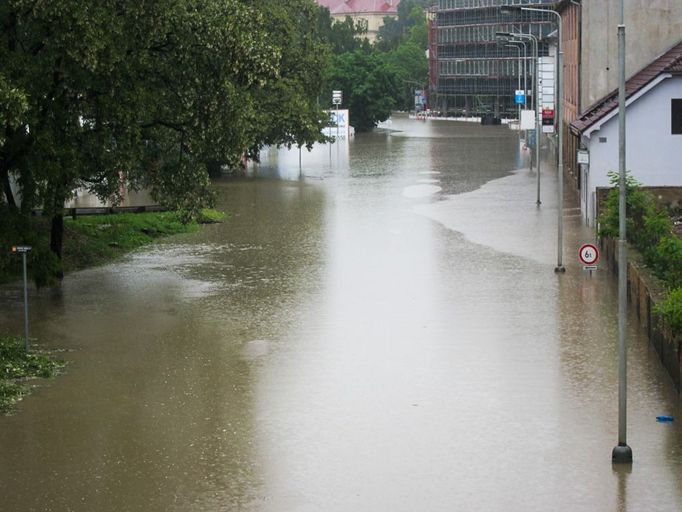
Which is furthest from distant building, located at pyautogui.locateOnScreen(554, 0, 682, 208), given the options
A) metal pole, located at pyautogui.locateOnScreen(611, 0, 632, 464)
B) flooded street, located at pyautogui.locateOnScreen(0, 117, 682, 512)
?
metal pole, located at pyautogui.locateOnScreen(611, 0, 632, 464)

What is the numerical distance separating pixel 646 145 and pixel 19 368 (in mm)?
24878

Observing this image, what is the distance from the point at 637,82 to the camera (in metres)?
46.4

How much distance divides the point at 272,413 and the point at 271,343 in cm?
528

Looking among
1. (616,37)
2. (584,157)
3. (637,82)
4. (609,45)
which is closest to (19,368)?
(584,157)

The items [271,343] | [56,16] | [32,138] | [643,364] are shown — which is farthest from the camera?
[32,138]

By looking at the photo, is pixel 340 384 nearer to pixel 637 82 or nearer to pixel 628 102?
pixel 628 102

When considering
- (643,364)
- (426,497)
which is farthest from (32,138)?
(426,497)

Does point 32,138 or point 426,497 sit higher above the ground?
point 32,138

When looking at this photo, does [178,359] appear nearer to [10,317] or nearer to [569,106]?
[10,317]

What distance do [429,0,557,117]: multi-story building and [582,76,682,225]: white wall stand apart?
107m

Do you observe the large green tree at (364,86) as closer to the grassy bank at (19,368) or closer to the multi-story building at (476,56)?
the multi-story building at (476,56)

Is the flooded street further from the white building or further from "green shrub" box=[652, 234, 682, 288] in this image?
the white building

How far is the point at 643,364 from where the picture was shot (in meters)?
24.5

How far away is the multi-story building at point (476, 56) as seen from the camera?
15725cm
